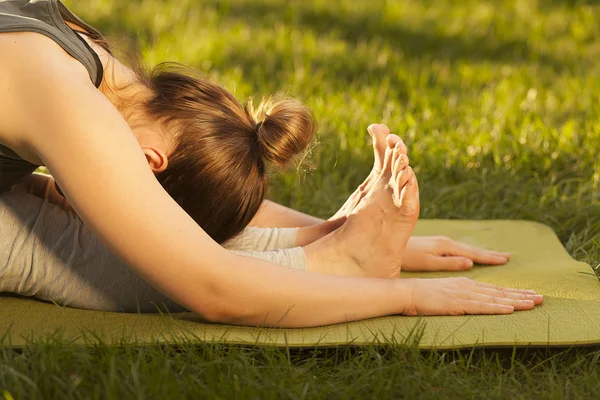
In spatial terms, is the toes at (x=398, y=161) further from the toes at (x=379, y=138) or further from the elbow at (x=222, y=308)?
the elbow at (x=222, y=308)

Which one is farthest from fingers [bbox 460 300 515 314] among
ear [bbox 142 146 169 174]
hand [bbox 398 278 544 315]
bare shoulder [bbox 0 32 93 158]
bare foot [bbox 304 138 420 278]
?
bare shoulder [bbox 0 32 93 158]

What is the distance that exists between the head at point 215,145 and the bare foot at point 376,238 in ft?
0.74

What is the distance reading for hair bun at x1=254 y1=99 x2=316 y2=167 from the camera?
2.07 m

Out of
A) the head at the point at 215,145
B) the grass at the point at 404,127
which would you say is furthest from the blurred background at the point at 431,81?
the head at the point at 215,145

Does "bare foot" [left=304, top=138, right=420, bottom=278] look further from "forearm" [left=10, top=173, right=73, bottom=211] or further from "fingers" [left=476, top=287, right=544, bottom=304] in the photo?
"forearm" [left=10, top=173, right=73, bottom=211]

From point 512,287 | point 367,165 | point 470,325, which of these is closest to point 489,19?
point 367,165

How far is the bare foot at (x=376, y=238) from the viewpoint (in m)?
2.19

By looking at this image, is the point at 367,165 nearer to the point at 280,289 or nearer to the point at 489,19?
the point at 280,289

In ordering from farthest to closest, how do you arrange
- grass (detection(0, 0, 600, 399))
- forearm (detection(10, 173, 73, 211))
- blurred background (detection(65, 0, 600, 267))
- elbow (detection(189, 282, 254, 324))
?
blurred background (detection(65, 0, 600, 267)), forearm (detection(10, 173, 73, 211)), elbow (detection(189, 282, 254, 324)), grass (detection(0, 0, 600, 399))

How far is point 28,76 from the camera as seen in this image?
5.95ft

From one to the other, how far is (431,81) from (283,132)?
99.2 inches

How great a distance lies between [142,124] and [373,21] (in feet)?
11.7

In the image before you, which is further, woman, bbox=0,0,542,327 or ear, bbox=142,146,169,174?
ear, bbox=142,146,169,174

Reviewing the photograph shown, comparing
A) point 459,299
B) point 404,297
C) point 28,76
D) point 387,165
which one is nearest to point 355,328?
point 404,297
